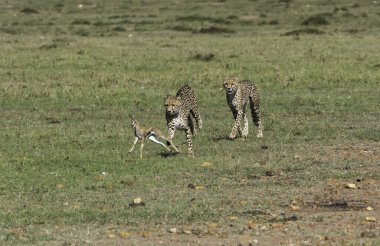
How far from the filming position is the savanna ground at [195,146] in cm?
1001

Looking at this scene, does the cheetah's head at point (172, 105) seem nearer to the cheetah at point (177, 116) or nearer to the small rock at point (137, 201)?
the cheetah at point (177, 116)

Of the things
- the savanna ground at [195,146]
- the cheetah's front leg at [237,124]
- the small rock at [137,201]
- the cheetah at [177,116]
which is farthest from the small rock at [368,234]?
the cheetah's front leg at [237,124]

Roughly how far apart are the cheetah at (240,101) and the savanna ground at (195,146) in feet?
0.78

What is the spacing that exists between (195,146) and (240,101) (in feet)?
5.46

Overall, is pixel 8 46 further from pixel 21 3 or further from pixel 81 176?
pixel 21 3

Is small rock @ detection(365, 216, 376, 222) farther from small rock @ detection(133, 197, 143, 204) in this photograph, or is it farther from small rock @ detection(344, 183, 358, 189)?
small rock @ detection(133, 197, 143, 204)

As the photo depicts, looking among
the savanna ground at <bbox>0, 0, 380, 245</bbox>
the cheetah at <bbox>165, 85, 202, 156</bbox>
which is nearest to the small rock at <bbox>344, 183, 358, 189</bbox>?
the savanna ground at <bbox>0, 0, 380, 245</bbox>

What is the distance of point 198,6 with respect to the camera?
59094 mm

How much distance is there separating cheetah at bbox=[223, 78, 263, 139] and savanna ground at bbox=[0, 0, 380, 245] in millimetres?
239

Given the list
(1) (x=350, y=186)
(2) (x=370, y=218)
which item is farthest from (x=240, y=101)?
(2) (x=370, y=218)

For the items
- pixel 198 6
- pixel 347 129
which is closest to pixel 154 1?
pixel 198 6

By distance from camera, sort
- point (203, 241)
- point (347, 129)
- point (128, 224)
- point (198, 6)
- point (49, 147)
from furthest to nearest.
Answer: point (198, 6), point (347, 129), point (49, 147), point (128, 224), point (203, 241)

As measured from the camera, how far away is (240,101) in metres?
16.7

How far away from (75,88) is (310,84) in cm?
570
